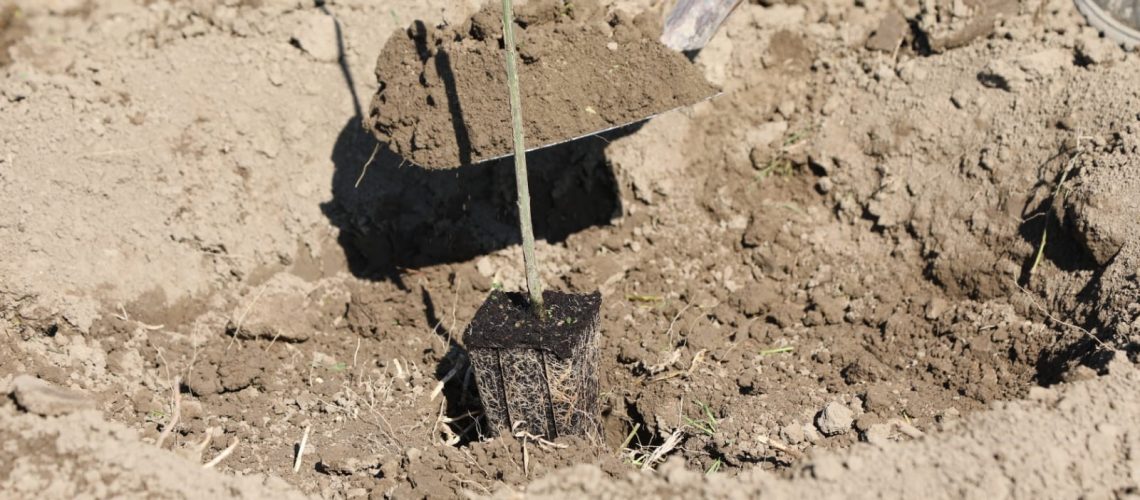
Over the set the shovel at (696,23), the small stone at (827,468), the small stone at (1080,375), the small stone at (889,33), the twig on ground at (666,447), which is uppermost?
the shovel at (696,23)

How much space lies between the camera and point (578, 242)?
12.8 ft

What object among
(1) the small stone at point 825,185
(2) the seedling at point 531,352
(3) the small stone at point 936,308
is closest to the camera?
(2) the seedling at point 531,352

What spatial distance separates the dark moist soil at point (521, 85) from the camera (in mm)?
3057

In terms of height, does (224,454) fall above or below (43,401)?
below

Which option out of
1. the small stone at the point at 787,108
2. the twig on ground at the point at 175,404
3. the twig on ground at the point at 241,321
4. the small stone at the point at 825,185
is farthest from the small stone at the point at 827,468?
the twig on ground at the point at 241,321

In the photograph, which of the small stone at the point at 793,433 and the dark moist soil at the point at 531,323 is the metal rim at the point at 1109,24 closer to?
the small stone at the point at 793,433

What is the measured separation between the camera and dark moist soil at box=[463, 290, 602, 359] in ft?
9.35

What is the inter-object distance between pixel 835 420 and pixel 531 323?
3.75ft

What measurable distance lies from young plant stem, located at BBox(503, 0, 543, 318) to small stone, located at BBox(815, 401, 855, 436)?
1103 millimetres

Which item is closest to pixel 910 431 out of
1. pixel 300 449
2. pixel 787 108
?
pixel 787 108

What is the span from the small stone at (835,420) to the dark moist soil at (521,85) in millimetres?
1226

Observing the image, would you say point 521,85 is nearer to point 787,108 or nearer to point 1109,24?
point 787,108

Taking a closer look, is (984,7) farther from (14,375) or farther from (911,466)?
→ (14,375)

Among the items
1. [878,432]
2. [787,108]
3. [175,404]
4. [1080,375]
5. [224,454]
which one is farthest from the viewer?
[787,108]
